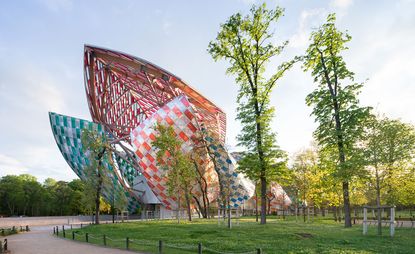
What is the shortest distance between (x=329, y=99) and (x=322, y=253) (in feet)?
50.0

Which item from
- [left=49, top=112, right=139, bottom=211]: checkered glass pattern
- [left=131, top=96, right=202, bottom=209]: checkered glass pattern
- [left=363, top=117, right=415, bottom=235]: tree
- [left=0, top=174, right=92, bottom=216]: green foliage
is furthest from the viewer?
[left=0, top=174, right=92, bottom=216]: green foliage

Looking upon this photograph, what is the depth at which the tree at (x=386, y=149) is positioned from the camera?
18906mm

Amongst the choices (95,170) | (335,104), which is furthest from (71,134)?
(335,104)

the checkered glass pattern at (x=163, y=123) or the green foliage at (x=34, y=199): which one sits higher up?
the checkered glass pattern at (x=163, y=123)

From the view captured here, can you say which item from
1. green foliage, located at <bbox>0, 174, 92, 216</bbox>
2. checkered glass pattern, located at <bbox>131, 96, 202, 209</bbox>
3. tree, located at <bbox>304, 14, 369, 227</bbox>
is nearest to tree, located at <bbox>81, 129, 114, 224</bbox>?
checkered glass pattern, located at <bbox>131, 96, 202, 209</bbox>

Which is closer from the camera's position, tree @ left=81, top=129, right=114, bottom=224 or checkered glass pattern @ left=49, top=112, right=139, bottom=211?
tree @ left=81, top=129, right=114, bottom=224

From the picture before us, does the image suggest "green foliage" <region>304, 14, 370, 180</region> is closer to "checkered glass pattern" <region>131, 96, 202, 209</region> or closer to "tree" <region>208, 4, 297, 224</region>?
"tree" <region>208, 4, 297, 224</region>

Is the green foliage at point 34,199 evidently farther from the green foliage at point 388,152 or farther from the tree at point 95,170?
the green foliage at point 388,152

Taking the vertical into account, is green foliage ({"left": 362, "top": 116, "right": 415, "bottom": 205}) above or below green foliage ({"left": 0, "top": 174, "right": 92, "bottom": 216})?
above

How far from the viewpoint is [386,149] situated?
19047 mm

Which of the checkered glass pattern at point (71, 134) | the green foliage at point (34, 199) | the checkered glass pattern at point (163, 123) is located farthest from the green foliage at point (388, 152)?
the green foliage at point (34, 199)

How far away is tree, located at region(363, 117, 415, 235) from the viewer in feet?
62.0

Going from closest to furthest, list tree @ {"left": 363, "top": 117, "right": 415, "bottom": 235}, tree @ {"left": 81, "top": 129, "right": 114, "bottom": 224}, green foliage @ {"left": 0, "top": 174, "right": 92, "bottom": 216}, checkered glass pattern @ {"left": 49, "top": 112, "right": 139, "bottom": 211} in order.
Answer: tree @ {"left": 363, "top": 117, "right": 415, "bottom": 235} < tree @ {"left": 81, "top": 129, "right": 114, "bottom": 224} < checkered glass pattern @ {"left": 49, "top": 112, "right": 139, "bottom": 211} < green foliage @ {"left": 0, "top": 174, "right": 92, "bottom": 216}

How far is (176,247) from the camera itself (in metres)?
13.8
